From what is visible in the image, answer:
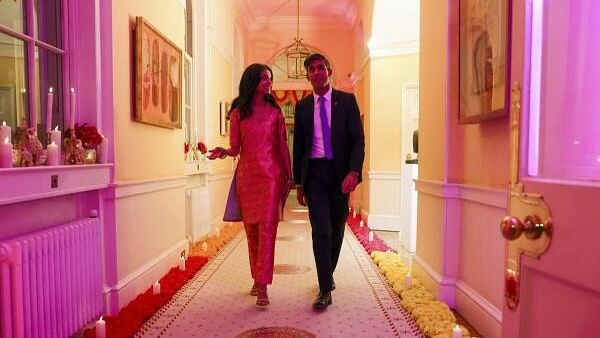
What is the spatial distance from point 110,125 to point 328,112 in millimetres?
1465

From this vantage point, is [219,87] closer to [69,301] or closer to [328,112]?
[328,112]

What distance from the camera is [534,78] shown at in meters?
1.01

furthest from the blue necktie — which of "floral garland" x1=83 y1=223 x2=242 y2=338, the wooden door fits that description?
the wooden door

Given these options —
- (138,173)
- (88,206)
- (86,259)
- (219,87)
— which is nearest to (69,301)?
(86,259)

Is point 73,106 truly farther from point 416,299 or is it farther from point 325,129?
point 416,299

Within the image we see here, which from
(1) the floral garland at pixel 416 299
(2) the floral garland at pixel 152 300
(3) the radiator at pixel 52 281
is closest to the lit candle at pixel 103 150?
(3) the radiator at pixel 52 281

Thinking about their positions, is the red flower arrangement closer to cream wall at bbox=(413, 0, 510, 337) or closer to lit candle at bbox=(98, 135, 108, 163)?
lit candle at bbox=(98, 135, 108, 163)

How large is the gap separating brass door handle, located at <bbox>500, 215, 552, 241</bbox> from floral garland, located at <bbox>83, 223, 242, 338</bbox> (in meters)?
2.34

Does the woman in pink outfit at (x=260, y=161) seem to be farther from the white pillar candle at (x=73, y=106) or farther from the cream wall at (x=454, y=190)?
the cream wall at (x=454, y=190)

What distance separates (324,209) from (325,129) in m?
0.56

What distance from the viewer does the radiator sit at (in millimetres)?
2016

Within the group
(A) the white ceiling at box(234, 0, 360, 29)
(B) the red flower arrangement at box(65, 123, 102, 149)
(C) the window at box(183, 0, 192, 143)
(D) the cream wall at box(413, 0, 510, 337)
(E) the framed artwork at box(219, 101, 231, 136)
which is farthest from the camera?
(A) the white ceiling at box(234, 0, 360, 29)

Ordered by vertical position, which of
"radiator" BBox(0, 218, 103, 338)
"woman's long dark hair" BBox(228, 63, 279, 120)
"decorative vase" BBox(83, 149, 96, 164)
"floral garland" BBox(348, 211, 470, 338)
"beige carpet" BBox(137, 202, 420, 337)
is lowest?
"beige carpet" BBox(137, 202, 420, 337)

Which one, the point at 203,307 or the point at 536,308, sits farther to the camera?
the point at 203,307
